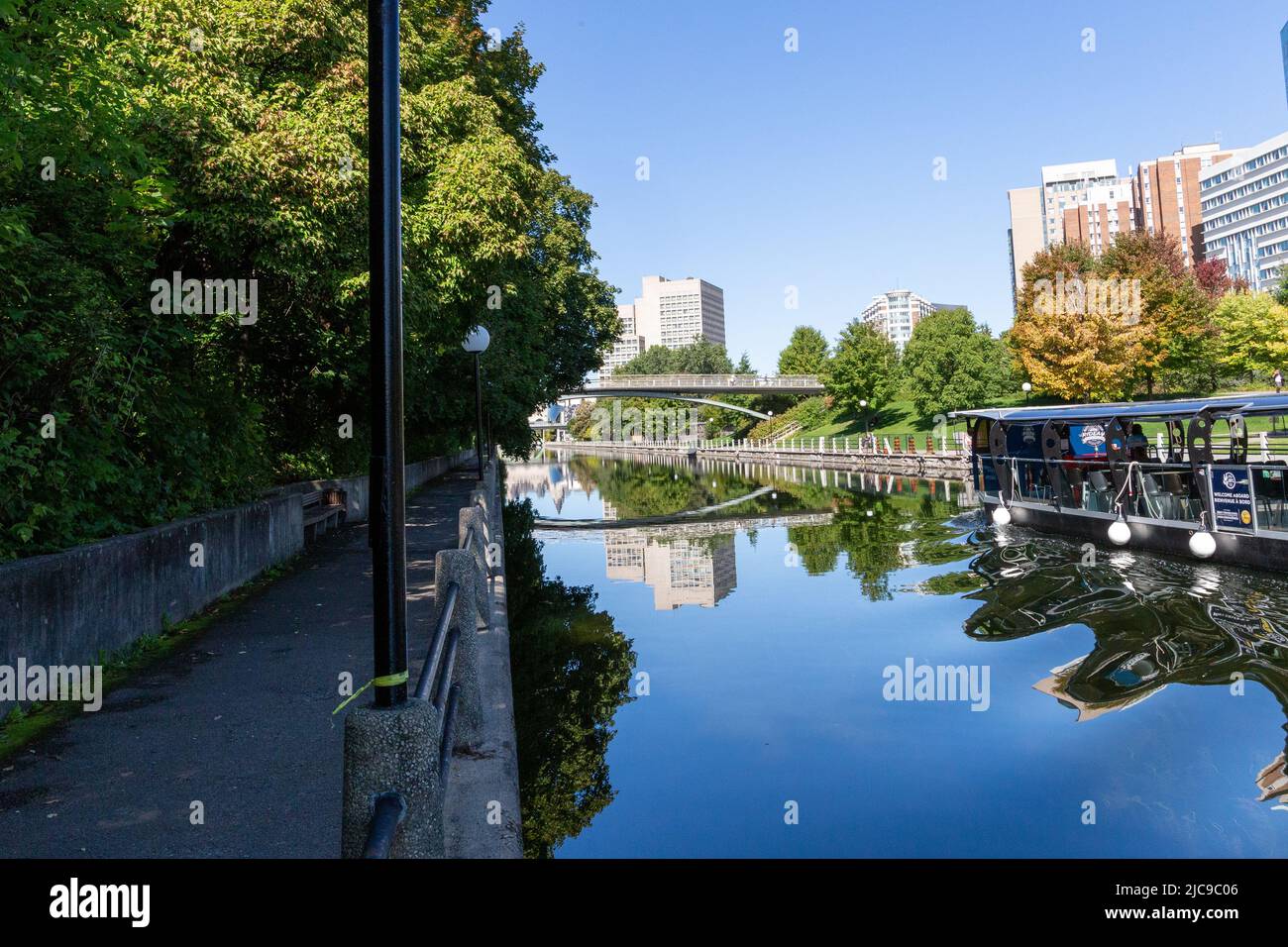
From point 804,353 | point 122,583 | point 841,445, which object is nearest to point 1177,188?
point 804,353

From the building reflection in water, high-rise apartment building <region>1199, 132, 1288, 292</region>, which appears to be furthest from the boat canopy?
high-rise apartment building <region>1199, 132, 1288, 292</region>

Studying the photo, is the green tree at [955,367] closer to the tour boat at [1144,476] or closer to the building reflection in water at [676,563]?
the tour boat at [1144,476]

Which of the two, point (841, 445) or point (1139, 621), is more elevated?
point (841, 445)

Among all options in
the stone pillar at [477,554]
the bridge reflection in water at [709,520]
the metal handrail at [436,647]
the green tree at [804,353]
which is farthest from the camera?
the green tree at [804,353]

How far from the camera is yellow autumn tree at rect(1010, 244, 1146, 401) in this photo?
47.5 m

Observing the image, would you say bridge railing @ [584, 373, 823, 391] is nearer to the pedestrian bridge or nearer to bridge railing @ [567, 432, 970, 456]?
the pedestrian bridge

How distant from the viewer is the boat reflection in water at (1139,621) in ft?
31.3

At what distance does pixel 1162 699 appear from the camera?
29.9 ft

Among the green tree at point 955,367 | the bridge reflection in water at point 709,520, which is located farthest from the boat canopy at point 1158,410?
the green tree at point 955,367

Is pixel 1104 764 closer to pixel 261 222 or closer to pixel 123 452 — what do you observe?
pixel 123 452

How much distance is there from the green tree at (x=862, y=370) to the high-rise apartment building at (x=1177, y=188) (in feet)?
336

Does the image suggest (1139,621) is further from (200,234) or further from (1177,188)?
(1177,188)

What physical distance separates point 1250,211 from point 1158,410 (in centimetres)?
13223

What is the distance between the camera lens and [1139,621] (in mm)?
12242
